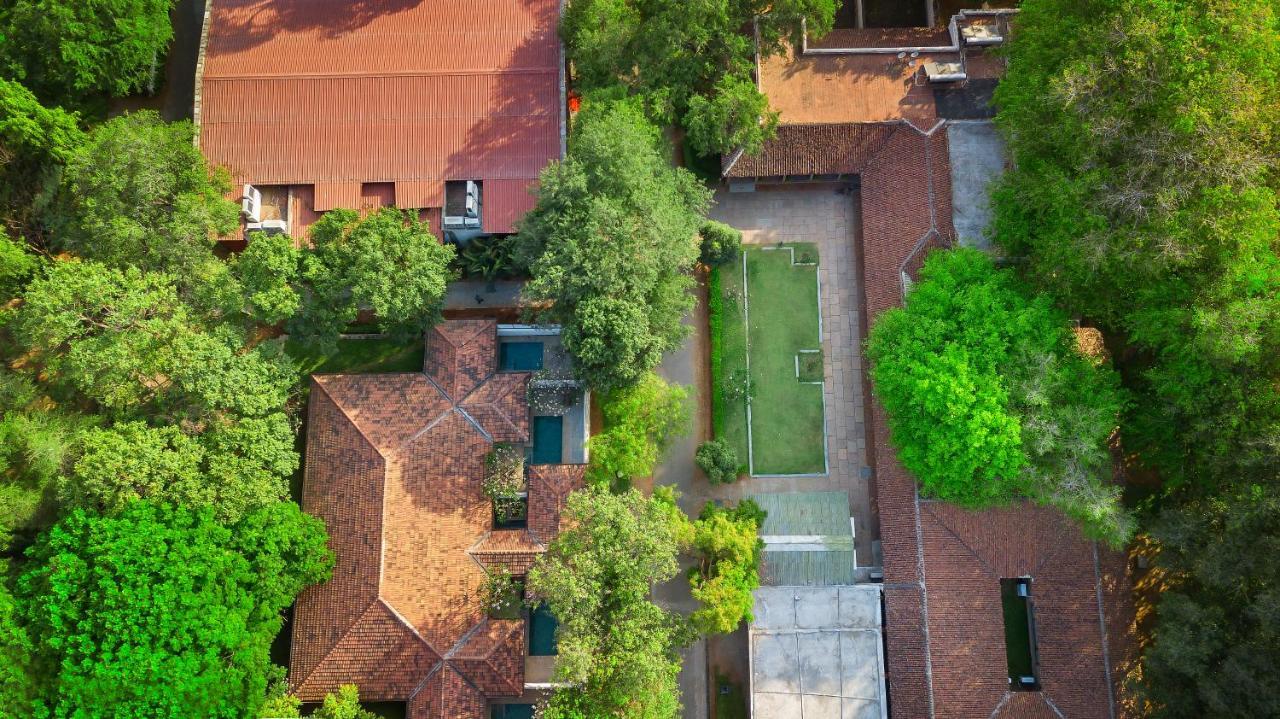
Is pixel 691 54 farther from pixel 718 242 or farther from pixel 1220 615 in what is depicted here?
pixel 1220 615

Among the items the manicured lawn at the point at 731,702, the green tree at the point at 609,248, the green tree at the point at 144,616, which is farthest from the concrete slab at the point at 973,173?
the green tree at the point at 144,616

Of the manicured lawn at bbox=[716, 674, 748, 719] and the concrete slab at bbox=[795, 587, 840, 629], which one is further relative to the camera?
the manicured lawn at bbox=[716, 674, 748, 719]

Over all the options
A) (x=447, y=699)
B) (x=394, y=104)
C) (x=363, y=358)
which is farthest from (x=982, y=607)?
(x=394, y=104)

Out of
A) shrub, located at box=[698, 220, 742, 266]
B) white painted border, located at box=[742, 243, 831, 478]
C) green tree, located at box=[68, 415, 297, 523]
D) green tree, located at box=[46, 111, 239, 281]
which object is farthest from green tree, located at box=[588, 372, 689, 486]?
green tree, located at box=[46, 111, 239, 281]

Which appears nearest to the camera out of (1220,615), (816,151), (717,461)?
(1220,615)

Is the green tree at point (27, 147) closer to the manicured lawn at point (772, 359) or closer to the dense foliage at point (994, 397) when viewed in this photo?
the manicured lawn at point (772, 359)

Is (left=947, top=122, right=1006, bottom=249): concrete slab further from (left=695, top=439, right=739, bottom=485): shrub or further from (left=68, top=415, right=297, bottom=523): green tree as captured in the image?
(left=68, top=415, right=297, bottom=523): green tree
